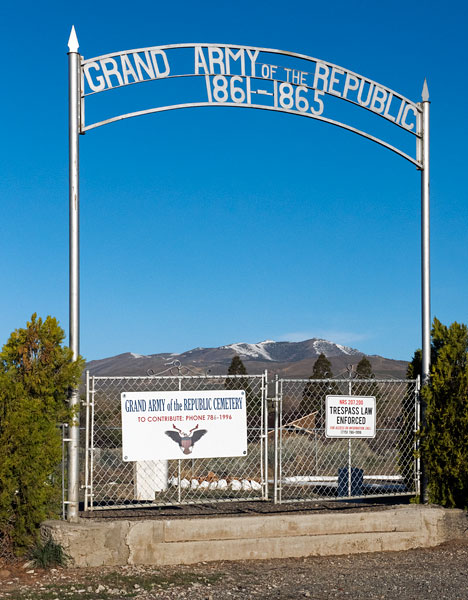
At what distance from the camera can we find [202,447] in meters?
8.70

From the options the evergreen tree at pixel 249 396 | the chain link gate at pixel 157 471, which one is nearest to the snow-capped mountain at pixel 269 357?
the evergreen tree at pixel 249 396

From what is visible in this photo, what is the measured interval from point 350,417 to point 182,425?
228cm

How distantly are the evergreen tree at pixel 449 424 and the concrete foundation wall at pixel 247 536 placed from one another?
45 centimetres

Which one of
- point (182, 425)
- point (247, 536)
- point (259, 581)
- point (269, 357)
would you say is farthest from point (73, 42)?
point (269, 357)

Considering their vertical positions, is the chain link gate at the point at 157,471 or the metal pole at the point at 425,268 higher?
the metal pole at the point at 425,268

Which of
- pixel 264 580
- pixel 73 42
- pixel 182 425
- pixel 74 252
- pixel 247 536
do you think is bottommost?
pixel 264 580

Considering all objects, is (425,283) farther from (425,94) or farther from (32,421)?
(32,421)

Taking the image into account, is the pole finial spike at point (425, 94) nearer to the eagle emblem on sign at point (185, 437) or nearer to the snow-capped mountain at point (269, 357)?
the eagle emblem on sign at point (185, 437)

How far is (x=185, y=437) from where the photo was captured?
8648 mm

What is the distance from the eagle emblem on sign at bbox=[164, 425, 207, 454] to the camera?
28.2ft

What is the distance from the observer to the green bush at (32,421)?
7633 mm

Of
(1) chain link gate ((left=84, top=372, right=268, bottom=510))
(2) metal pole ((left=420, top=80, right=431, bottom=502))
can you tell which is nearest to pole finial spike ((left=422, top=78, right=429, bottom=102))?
(2) metal pole ((left=420, top=80, right=431, bottom=502))

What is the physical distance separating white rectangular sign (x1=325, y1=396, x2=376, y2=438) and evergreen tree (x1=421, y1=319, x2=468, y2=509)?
0.79 metres

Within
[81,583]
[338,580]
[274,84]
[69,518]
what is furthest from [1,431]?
[274,84]
